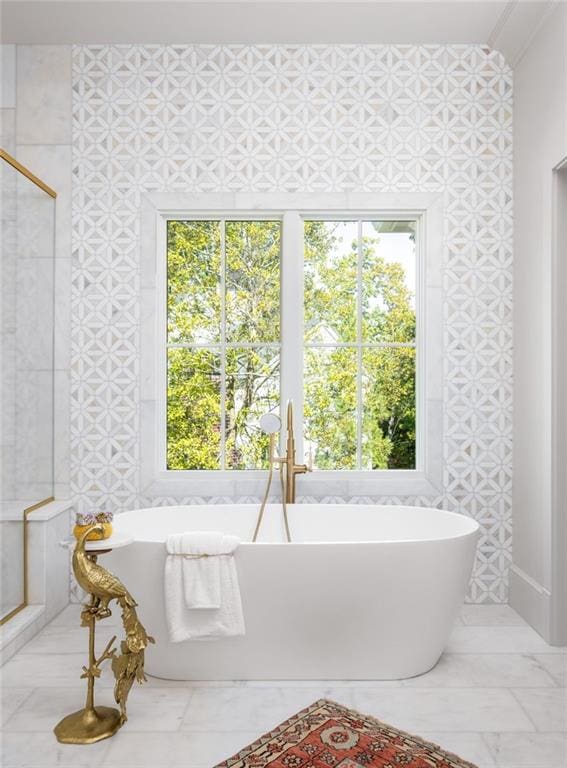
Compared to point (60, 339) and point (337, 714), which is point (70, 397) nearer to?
point (60, 339)

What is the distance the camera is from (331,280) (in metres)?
3.55

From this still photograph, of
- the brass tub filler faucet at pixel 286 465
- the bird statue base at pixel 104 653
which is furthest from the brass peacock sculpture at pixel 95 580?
the brass tub filler faucet at pixel 286 465

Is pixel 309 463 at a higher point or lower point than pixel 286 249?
lower

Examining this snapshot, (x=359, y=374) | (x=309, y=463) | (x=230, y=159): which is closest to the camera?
(x=309, y=463)

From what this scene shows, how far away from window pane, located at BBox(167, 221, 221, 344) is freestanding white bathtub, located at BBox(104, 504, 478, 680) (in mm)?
1438

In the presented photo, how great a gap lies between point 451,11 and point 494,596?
302cm

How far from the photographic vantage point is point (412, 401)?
356 centimetres

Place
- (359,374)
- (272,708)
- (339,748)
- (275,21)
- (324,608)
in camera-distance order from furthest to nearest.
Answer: (359,374) → (275,21) → (324,608) → (272,708) → (339,748)

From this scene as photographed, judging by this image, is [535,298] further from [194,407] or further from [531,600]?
[194,407]

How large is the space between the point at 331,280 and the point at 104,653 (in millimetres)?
2233

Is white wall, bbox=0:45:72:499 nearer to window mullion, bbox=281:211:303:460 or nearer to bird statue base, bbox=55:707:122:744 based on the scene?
window mullion, bbox=281:211:303:460

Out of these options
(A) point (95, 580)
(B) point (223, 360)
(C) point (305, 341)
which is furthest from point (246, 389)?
(A) point (95, 580)

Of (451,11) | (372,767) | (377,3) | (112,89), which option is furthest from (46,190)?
(372,767)

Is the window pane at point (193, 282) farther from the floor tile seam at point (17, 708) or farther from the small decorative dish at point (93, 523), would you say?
the floor tile seam at point (17, 708)
